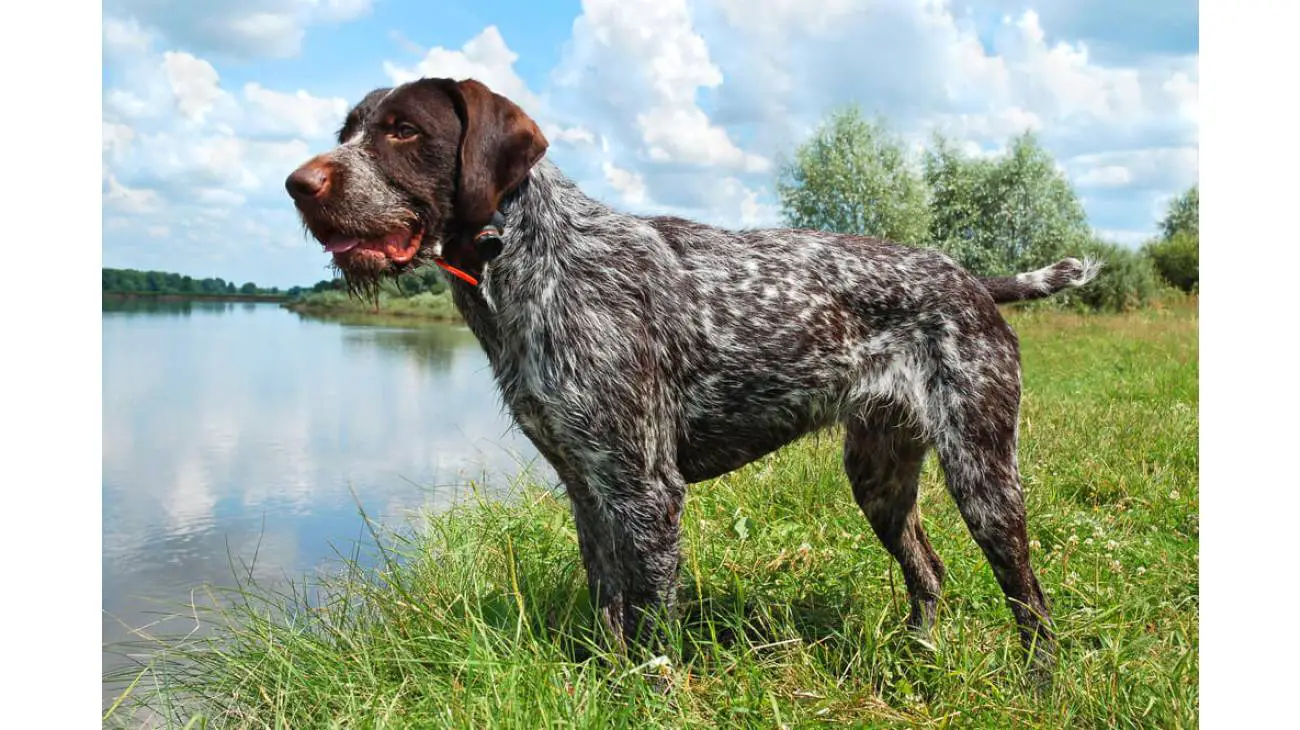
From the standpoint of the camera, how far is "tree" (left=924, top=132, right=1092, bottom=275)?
30.7 meters

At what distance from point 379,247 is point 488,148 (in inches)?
20.3

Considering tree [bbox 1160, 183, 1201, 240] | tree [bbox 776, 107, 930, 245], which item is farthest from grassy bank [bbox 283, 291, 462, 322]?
tree [bbox 1160, 183, 1201, 240]

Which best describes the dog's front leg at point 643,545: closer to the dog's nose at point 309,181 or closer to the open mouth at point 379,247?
the open mouth at point 379,247

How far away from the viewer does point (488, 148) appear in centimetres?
330

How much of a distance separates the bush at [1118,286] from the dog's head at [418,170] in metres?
21.8

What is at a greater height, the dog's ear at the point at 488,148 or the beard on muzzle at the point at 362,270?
the dog's ear at the point at 488,148

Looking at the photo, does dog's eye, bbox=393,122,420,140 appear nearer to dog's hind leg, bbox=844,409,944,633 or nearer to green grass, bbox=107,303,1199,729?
green grass, bbox=107,303,1199,729

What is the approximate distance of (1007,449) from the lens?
406 centimetres

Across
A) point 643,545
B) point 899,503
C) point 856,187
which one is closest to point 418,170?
point 643,545

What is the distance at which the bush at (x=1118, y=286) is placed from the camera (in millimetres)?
24750

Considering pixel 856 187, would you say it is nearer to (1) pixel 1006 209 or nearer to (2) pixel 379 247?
(1) pixel 1006 209

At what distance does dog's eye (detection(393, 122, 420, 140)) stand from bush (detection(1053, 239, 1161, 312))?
22019mm

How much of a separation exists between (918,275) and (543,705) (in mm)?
2293

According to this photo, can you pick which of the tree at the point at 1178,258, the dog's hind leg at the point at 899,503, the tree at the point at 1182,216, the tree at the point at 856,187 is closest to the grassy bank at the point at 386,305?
the dog's hind leg at the point at 899,503
